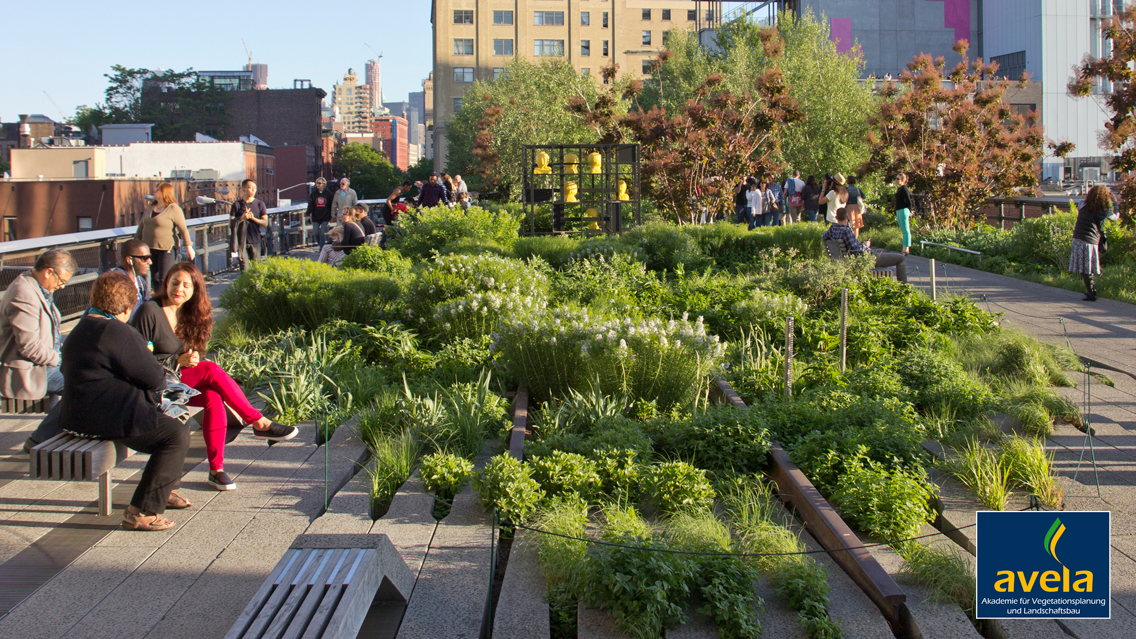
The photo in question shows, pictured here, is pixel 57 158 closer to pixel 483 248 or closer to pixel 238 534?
pixel 483 248

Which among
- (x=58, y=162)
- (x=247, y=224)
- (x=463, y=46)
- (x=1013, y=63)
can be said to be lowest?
(x=247, y=224)

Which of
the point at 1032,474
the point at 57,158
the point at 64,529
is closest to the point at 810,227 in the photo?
the point at 1032,474

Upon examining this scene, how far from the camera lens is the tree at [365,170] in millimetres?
119375

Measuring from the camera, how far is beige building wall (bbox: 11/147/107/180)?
72312 mm

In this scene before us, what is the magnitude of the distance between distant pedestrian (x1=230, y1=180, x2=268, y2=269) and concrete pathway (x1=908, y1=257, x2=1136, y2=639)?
33.9ft

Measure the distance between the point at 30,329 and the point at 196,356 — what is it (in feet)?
3.33

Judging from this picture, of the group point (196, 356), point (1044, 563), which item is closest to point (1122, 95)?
point (1044, 563)

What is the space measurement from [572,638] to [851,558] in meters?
1.37

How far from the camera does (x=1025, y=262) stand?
53.5ft

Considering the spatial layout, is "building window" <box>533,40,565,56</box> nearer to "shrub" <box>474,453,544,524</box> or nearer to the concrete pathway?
the concrete pathway

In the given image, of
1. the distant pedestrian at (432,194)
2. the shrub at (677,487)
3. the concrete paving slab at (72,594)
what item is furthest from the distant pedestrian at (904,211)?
the concrete paving slab at (72,594)

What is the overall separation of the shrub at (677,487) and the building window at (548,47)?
94148mm

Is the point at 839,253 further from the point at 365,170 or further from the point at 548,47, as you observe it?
the point at 365,170

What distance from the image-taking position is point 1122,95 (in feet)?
48.7
